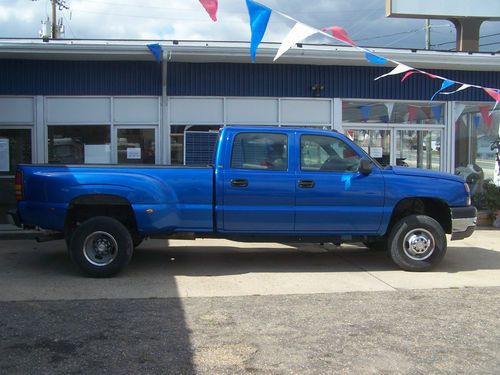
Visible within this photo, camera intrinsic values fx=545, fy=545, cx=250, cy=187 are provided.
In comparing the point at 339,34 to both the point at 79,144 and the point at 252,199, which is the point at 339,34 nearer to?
the point at 252,199

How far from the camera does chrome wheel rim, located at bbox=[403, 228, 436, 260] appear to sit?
299 inches

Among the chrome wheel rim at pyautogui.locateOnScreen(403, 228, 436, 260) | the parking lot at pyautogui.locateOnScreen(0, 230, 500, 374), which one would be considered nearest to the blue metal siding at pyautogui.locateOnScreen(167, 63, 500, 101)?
the parking lot at pyautogui.locateOnScreen(0, 230, 500, 374)

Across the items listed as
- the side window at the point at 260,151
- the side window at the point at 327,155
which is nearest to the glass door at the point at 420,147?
the side window at the point at 327,155

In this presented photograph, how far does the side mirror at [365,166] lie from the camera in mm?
7234

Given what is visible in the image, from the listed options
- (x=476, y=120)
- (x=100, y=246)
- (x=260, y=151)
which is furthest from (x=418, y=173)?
(x=476, y=120)

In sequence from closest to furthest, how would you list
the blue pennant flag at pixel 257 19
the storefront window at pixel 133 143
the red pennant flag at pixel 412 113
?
the blue pennant flag at pixel 257 19, the storefront window at pixel 133 143, the red pennant flag at pixel 412 113

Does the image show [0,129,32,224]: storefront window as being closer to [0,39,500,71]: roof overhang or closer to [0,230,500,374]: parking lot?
[0,39,500,71]: roof overhang

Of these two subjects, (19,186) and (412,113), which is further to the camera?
(412,113)

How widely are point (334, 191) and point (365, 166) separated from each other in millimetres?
525

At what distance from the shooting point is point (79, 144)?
1162cm

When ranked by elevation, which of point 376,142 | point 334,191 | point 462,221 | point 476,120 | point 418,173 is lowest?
point 462,221

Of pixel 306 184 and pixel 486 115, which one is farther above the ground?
pixel 486 115

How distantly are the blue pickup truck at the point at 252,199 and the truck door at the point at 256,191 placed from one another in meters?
0.01

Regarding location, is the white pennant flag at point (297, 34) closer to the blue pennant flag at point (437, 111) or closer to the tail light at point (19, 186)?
the tail light at point (19, 186)
